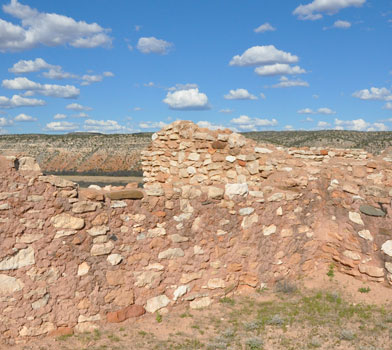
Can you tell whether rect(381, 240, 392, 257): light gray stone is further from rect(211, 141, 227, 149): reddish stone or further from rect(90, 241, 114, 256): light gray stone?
rect(90, 241, 114, 256): light gray stone

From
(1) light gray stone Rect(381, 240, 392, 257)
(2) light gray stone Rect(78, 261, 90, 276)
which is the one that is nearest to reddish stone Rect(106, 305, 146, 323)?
(2) light gray stone Rect(78, 261, 90, 276)

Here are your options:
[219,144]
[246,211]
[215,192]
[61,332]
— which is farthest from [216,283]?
[219,144]

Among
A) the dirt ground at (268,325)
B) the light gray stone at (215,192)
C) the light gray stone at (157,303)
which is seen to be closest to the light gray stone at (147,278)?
the light gray stone at (157,303)

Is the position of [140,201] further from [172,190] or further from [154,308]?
[154,308]

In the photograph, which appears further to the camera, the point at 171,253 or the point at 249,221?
the point at 249,221

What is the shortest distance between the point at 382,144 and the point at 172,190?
30511 mm

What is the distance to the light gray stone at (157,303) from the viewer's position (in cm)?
574

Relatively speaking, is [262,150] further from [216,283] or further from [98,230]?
[98,230]

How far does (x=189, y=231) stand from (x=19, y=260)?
7.70ft

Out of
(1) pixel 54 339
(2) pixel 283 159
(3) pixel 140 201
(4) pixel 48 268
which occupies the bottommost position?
(1) pixel 54 339

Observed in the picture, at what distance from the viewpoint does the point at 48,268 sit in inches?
197

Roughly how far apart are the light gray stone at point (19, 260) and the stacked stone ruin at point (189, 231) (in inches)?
0.5

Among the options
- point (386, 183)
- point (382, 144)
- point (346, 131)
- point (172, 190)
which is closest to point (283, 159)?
point (386, 183)

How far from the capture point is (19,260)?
485 centimetres
